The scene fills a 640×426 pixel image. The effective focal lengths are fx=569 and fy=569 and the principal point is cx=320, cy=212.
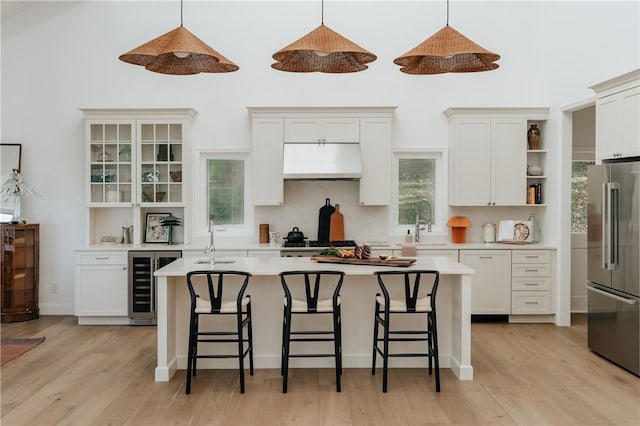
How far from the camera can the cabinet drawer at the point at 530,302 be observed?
6.67m

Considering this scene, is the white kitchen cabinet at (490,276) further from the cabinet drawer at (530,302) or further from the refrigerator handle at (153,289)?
the refrigerator handle at (153,289)

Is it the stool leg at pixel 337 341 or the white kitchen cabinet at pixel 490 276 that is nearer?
the stool leg at pixel 337 341

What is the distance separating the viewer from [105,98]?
708 centimetres

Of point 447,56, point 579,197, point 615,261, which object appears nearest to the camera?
point 447,56

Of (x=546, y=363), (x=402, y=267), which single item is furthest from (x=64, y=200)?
(x=546, y=363)

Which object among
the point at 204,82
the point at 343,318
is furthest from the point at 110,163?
the point at 343,318

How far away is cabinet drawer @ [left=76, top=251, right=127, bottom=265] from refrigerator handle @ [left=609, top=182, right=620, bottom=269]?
16.6 ft

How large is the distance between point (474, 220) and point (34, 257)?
5.40 metres

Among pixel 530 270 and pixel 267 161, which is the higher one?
pixel 267 161

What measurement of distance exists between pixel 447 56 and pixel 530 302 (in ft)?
12.7

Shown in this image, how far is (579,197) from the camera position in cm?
741

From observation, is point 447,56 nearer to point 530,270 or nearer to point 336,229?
point 336,229

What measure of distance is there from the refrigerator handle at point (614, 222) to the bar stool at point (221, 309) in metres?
3.12

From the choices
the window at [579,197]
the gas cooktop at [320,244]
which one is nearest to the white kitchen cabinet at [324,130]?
the gas cooktop at [320,244]
